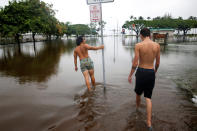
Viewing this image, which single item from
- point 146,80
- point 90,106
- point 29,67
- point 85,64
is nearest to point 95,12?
point 85,64

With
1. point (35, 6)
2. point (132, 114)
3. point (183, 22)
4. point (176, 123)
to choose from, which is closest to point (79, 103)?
point (132, 114)

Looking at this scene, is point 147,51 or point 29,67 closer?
point 147,51

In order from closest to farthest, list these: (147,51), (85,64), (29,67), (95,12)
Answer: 1. (147,51)
2. (95,12)
3. (85,64)
4. (29,67)

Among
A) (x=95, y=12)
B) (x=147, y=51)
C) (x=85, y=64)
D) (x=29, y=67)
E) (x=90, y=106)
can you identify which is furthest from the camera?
(x=29, y=67)

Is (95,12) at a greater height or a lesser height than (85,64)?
greater

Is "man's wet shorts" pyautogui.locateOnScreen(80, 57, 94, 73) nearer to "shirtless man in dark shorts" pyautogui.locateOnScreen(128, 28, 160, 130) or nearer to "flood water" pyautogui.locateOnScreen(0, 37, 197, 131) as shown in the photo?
"flood water" pyautogui.locateOnScreen(0, 37, 197, 131)

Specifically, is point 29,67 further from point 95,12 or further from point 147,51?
point 147,51

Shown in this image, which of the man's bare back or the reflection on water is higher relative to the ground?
the man's bare back

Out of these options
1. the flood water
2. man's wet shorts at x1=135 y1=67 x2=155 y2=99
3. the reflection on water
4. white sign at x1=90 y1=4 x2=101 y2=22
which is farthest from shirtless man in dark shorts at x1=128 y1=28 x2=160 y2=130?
the reflection on water

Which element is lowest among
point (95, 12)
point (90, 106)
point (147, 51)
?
point (90, 106)

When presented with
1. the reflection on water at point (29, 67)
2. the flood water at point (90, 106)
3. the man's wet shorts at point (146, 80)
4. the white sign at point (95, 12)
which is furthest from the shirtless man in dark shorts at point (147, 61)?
the reflection on water at point (29, 67)

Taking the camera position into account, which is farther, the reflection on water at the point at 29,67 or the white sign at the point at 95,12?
the reflection on water at the point at 29,67

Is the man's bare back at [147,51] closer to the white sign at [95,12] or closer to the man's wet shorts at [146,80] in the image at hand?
Answer: the man's wet shorts at [146,80]

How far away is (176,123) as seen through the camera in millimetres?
2797
